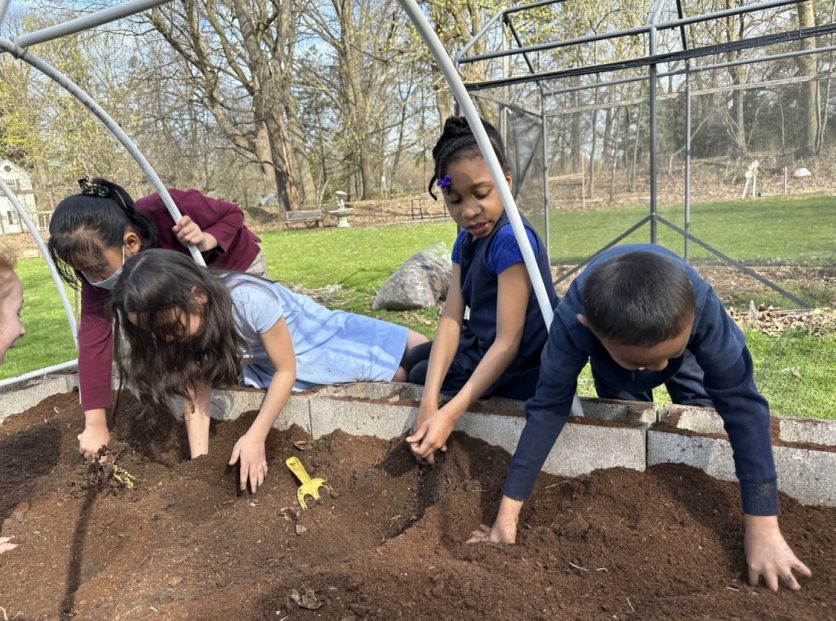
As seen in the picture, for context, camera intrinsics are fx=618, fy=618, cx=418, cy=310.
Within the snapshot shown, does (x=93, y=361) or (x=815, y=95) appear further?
(x=815, y=95)

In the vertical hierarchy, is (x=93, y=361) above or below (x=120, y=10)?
below

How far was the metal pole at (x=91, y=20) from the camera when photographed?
1799 millimetres

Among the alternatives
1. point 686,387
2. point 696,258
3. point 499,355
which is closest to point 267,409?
point 499,355

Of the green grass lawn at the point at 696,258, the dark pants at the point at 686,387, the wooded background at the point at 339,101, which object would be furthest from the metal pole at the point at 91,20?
the green grass lawn at the point at 696,258

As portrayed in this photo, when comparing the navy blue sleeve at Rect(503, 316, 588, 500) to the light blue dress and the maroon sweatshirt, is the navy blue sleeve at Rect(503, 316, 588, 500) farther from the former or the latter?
the maroon sweatshirt

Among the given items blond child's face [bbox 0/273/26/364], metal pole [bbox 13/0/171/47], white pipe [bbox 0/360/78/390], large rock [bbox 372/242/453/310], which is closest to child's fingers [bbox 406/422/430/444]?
blond child's face [bbox 0/273/26/364]

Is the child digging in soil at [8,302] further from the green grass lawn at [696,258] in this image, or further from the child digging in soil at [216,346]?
the green grass lawn at [696,258]

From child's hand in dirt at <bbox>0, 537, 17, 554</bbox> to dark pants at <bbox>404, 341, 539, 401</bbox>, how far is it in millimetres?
1570

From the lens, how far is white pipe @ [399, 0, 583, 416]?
5.32 feet

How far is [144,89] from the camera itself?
1786 centimetres

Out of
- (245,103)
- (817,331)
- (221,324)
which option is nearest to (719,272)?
(817,331)

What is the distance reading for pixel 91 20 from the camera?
189 cm

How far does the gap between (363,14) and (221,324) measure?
19.7 m

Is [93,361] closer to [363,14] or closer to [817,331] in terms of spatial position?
[817,331]
